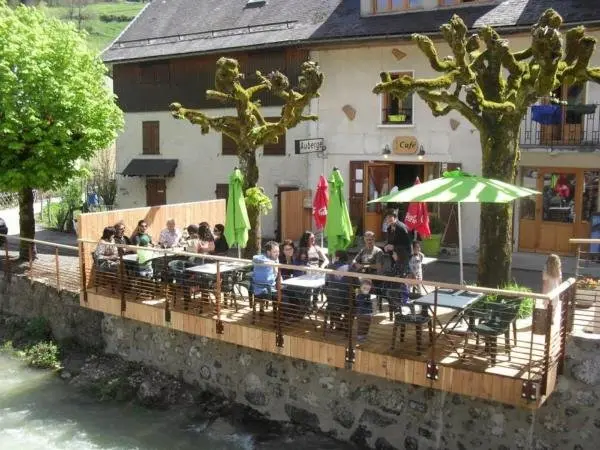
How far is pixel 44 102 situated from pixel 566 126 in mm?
12674

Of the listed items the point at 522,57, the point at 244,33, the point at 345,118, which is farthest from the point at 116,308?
the point at 244,33

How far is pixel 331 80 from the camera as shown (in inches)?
799

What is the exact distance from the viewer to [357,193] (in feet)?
67.1

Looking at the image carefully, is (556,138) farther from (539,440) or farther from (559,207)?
(539,440)

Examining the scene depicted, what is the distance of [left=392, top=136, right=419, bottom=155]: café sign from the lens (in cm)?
1922

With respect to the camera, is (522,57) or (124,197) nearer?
(522,57)

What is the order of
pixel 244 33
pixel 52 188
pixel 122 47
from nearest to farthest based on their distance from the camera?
pixel 52 188
pixel 244 33
pixel 122 47

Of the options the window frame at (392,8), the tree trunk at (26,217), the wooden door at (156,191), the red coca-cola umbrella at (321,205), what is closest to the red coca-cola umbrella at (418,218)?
the red coca-cola umbrella at (321,205)

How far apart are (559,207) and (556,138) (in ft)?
6.09

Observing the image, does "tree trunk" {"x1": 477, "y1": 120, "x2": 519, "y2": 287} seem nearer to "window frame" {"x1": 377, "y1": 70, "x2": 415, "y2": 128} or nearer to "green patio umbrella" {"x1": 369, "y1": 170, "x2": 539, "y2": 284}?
"green patio umbrella" {"x1": 369, "y1": 170, "x2": 539, "y2": 284}

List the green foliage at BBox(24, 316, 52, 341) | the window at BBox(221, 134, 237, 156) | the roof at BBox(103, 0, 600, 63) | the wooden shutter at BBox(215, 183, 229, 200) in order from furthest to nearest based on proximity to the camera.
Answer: the wooden shutter at BBox(215, 183, 229, 200)
the window at BBox(221, 134, 237, 156)
the roof at BBox(103, 0, 600, 63)
the green foliage at BBox(24, 316, 52, 341)

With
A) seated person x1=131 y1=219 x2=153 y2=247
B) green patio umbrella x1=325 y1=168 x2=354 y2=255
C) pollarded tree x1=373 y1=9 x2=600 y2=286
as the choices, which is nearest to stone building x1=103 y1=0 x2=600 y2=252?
pollarded tree x1=373 y1=9 x2=600 y2=286

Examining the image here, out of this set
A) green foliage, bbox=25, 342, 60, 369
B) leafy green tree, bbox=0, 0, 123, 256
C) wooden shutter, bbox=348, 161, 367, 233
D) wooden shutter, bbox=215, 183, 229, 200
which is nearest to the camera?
green foliage, bbox=25, 342, 60, 369

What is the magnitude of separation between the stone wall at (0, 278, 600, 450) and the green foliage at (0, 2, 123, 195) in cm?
457
